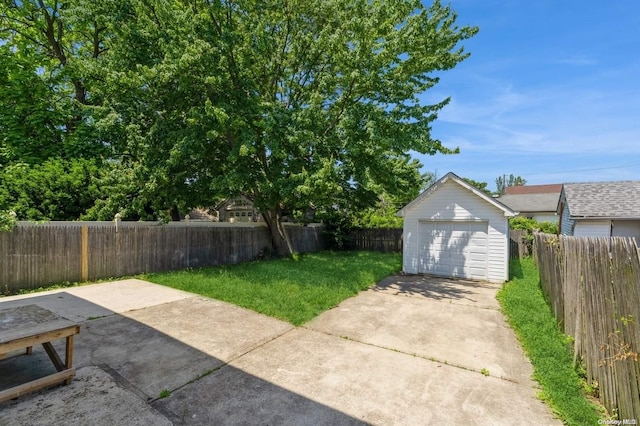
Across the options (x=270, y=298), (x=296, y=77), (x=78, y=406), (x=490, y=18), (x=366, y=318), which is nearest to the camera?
(x=78, y=406)

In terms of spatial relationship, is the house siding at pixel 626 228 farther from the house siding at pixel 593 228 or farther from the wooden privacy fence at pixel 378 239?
the wooden privacy fence at pixel 378 239

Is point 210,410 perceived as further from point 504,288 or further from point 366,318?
point 504,288

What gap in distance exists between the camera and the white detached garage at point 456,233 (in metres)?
9.66

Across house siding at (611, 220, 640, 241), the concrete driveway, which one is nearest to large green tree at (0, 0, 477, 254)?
the concrete driveway

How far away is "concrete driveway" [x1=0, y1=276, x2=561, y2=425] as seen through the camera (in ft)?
9.45

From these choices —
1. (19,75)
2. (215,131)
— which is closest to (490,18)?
(215,131)

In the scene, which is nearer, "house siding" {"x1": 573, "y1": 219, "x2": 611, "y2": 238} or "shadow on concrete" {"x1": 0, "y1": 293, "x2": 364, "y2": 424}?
"shadow on concrete" {"x1": 0, "y1": 293, "x2": 364, "y2": 424}

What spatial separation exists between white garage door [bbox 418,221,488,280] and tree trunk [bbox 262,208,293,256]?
5.60 meters

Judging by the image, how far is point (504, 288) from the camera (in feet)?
28.0

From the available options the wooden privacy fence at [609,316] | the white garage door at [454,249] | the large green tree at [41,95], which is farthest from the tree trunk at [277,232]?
the wooden privacy fence at [609,316]

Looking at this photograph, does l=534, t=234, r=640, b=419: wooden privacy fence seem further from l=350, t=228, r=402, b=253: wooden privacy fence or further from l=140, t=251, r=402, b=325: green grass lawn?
l=350, t=228, r=402, b=253: wooden privacy fence

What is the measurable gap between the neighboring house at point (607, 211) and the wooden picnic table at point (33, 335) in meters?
18.1

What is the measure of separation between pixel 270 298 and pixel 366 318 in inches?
83.3

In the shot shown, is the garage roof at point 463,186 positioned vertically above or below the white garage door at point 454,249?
above
